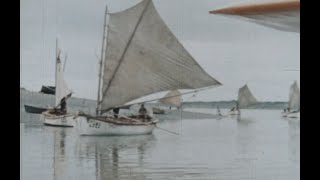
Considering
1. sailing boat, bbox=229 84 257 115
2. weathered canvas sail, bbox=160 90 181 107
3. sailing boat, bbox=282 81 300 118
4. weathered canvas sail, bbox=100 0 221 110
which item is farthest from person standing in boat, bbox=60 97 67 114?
sailing boat, bbox=282 81 300 118

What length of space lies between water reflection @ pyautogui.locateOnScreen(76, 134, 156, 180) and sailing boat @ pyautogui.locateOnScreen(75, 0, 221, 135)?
0.13ft

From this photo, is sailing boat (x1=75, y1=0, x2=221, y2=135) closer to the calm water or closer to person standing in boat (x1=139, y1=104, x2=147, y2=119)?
person standing in boat (x1=139, y1=104, x2=147, y2=119)

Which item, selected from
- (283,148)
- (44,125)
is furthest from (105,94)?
(283,148)

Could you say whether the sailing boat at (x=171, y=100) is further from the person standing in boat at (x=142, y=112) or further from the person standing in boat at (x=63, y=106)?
the person standing in boat at (x=63, y=106)

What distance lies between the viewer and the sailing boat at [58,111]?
195 centimetres

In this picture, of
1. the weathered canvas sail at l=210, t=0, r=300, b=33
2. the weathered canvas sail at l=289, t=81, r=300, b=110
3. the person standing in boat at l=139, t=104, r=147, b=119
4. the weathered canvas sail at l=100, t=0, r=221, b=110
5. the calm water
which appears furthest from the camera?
the person standing in boat at l=139, t=104, r=147, b=119

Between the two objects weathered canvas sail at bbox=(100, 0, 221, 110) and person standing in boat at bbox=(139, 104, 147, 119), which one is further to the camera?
person standing in boat at bbox=(139, 104, 147, 119)

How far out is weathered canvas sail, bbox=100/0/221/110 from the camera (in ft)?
7.09

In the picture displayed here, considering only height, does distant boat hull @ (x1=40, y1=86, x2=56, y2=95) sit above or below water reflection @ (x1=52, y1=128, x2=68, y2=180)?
above

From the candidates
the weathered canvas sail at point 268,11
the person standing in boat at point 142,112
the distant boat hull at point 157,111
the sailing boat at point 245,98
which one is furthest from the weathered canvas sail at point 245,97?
the weathered canvas sail at point 268,11

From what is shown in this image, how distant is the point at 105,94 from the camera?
7.99 ft

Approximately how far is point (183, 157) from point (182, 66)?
0.43 m
